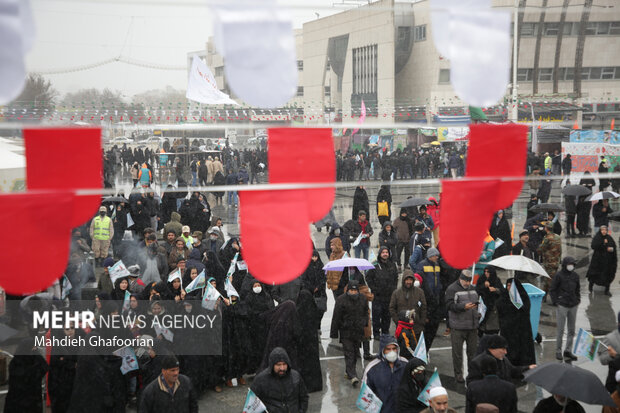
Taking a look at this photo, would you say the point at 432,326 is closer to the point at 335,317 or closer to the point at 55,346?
the point at 335,317

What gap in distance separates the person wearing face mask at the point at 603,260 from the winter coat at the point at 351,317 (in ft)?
17.0

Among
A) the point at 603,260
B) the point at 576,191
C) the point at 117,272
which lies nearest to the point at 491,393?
the point at 117,272

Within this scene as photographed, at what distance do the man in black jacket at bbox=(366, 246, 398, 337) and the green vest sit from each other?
5701mm

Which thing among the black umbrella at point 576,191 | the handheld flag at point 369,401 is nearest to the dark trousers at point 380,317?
the handheld flag at point 369,401

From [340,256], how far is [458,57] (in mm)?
6077

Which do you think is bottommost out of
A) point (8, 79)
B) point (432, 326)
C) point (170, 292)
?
point (432, 326)

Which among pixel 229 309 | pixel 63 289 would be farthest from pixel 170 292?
pixel 63 289

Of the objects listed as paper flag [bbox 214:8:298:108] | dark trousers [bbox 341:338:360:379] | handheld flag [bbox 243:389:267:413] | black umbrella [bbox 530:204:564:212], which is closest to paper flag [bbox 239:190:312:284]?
paper flag [bbox 214:8:298:108]

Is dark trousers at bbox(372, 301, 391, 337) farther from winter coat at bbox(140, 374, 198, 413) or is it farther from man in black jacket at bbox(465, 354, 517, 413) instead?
winter coat at bbox(140, 374, 198, 413)

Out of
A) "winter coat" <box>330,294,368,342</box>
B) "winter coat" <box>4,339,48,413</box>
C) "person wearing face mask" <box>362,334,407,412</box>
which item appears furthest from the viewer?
"winter coat" <box>330,294,368,342</box>

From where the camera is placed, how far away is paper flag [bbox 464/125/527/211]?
14.7 feet

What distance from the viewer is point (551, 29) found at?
79.3 feet

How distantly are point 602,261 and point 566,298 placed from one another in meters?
3.29

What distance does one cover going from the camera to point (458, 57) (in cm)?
456
